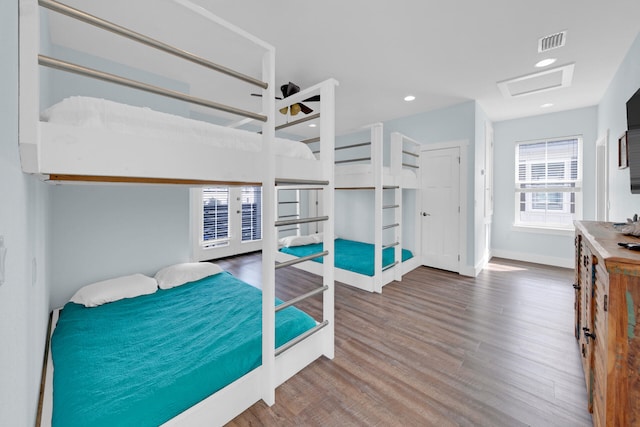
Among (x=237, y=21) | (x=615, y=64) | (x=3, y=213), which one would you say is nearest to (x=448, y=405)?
(x=3, y=213)

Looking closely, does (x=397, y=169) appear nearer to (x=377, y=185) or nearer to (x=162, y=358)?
(x=377, y=185)

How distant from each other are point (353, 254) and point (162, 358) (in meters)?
3.12

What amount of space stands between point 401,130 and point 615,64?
100 inches

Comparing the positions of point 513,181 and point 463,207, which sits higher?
point 513,181

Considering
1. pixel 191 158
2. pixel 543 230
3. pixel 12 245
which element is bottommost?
pixel 543 230

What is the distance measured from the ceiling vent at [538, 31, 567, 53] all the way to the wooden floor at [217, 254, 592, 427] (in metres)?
2.61

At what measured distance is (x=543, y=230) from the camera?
4527mm

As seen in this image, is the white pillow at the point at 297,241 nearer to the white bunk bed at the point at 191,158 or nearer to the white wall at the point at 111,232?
the white wall at the point at 111,232

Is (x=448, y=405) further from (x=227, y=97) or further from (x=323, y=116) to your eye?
(x=227, y=97)

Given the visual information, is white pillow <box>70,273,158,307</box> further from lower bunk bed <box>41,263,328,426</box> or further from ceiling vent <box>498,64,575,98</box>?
ceiling vent <box>498,64,575,98</box>

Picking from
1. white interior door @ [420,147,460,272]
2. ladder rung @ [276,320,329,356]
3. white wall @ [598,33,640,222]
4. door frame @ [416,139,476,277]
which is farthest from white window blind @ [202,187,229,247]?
white wall @ [598,33,640,222]

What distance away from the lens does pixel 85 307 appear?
2119mm

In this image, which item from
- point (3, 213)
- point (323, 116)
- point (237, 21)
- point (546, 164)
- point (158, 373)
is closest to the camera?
point (3, 213)

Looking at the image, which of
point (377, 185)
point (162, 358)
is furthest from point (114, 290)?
point (377, 185)
